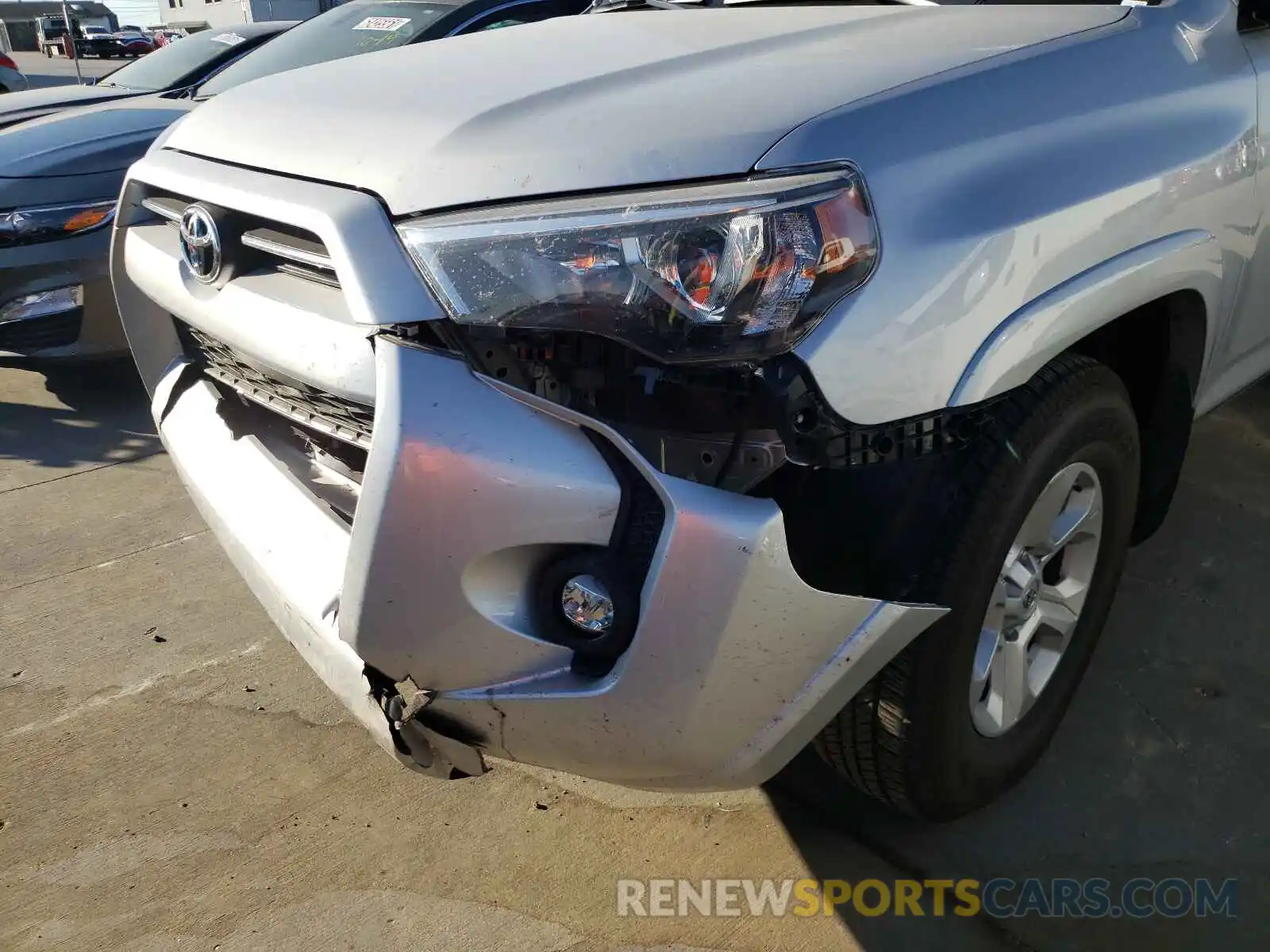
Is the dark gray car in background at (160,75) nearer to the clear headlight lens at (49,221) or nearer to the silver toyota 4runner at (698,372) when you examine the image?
the clear headlight lens at (49,221)

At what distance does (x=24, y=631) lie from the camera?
2.82 meters

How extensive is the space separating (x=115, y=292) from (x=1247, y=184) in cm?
250

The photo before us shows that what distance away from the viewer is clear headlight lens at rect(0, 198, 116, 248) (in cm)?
391

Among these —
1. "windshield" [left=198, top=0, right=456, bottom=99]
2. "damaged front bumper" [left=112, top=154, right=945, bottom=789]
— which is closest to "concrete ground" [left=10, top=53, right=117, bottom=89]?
"windshield" [left=198, top=0, right=456, bottom=99]

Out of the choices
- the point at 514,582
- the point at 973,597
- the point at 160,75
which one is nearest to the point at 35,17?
the point at 160,75

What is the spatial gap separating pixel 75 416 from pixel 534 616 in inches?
146

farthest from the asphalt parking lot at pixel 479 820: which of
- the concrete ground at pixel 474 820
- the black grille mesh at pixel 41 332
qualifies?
the black grille mesh at pixel 41 332

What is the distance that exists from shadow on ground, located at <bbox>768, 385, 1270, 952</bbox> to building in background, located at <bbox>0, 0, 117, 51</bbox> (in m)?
48.8

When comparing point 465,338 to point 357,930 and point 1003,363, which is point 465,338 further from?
point 357,930

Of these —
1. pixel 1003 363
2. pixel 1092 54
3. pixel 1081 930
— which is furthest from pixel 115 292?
pixel 1081 930

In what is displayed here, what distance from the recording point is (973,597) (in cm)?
161

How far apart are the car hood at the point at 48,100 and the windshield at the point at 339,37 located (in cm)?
63

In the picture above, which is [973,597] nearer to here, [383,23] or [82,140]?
[82,140]

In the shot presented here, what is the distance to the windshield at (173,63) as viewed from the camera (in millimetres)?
5574
